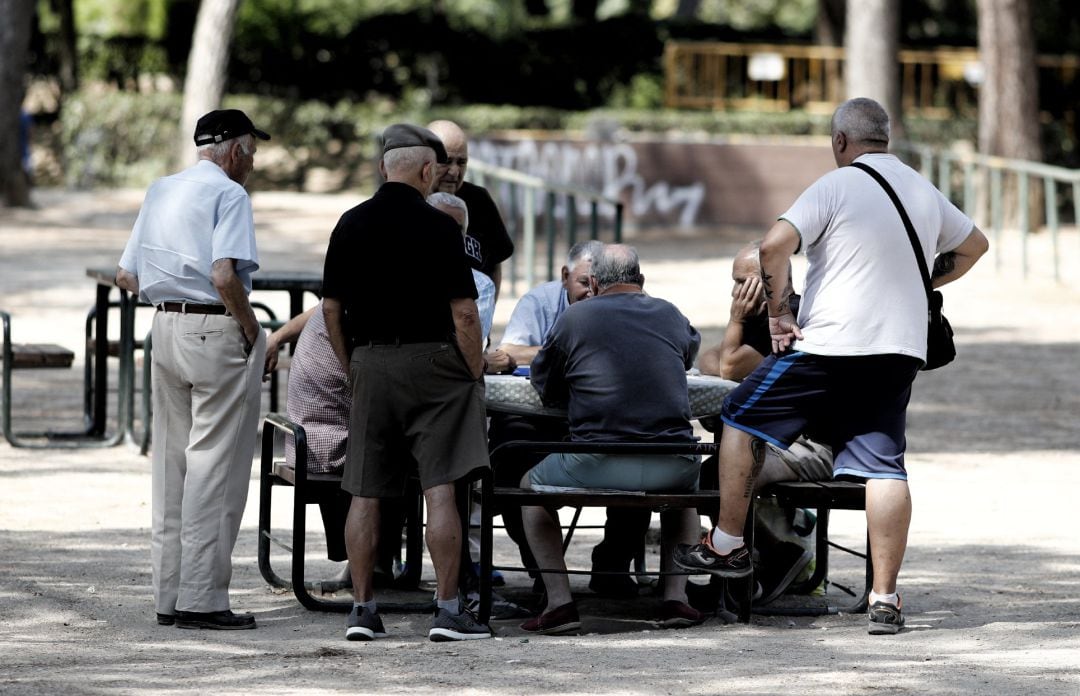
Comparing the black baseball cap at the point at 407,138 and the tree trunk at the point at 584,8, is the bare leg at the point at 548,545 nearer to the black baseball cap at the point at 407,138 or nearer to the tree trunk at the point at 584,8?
the black baseball cap at the point at 407,138

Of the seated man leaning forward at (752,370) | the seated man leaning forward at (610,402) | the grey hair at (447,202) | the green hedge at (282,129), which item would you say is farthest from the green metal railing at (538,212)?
the seated man leaning forward at (610,402)

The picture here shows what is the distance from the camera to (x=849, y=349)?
556cm

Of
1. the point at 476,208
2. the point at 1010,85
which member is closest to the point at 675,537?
the point at 476,208

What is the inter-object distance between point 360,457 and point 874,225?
69.5 inches

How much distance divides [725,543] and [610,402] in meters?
0.58

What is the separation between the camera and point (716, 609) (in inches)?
242

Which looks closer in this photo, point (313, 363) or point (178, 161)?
point (313, 363)

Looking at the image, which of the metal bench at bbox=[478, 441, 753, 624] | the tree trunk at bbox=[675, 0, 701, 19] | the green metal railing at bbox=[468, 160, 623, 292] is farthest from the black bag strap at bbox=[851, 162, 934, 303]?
the tree trunk at bbox=[675, 0, 701, 19]

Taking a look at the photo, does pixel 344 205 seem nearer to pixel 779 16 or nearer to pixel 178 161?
pixel 178 161

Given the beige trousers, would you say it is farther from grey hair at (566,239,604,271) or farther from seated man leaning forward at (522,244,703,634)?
grey hair at (566,239,604,271)

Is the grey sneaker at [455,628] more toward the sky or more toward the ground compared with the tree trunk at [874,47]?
more toward the ground

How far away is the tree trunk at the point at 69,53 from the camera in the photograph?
34375 mm

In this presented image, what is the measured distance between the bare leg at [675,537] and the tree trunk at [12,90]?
66.3 feet

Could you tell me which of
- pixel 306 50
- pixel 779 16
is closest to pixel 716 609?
pixel 306 50
